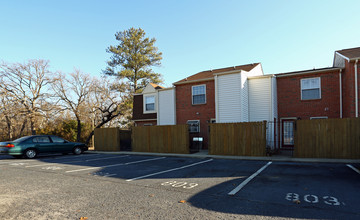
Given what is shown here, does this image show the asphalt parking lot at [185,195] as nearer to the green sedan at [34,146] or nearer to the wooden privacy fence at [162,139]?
the green sedan at [34,146]

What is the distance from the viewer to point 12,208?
192 inches

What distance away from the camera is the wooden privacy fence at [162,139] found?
633 inches

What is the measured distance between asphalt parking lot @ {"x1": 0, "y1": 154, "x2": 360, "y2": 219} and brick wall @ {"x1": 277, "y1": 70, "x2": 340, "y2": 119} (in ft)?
25.5

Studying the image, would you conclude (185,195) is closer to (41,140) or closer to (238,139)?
(238,139)

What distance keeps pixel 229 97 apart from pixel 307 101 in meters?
5.11

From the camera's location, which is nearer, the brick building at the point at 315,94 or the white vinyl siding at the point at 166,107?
the brick building at the point at 315,94

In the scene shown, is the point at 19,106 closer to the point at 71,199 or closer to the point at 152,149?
the point at 152,149

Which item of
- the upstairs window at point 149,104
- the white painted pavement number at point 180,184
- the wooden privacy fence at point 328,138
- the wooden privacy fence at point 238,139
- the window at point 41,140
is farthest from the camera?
the upstairs window at point 149,104

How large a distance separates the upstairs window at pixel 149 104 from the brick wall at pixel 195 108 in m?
3.47

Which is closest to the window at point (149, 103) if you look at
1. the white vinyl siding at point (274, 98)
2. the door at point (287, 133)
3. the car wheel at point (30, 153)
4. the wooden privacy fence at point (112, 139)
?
the wooden privacy fence at point (112, 139)

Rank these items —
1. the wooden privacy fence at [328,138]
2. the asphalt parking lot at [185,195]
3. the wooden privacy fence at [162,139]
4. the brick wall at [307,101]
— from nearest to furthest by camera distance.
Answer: the asphalt parking lot at [185,195] → the wooden privacy fence at [328,138] → the brick wall at [307,101] → the wooden privacy fence at [162,139]

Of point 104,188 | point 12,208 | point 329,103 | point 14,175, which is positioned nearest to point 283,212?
point 104,188

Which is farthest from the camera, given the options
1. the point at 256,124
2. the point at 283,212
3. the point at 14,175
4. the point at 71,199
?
the point at 256,124

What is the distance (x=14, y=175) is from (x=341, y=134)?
1453 centimetres
